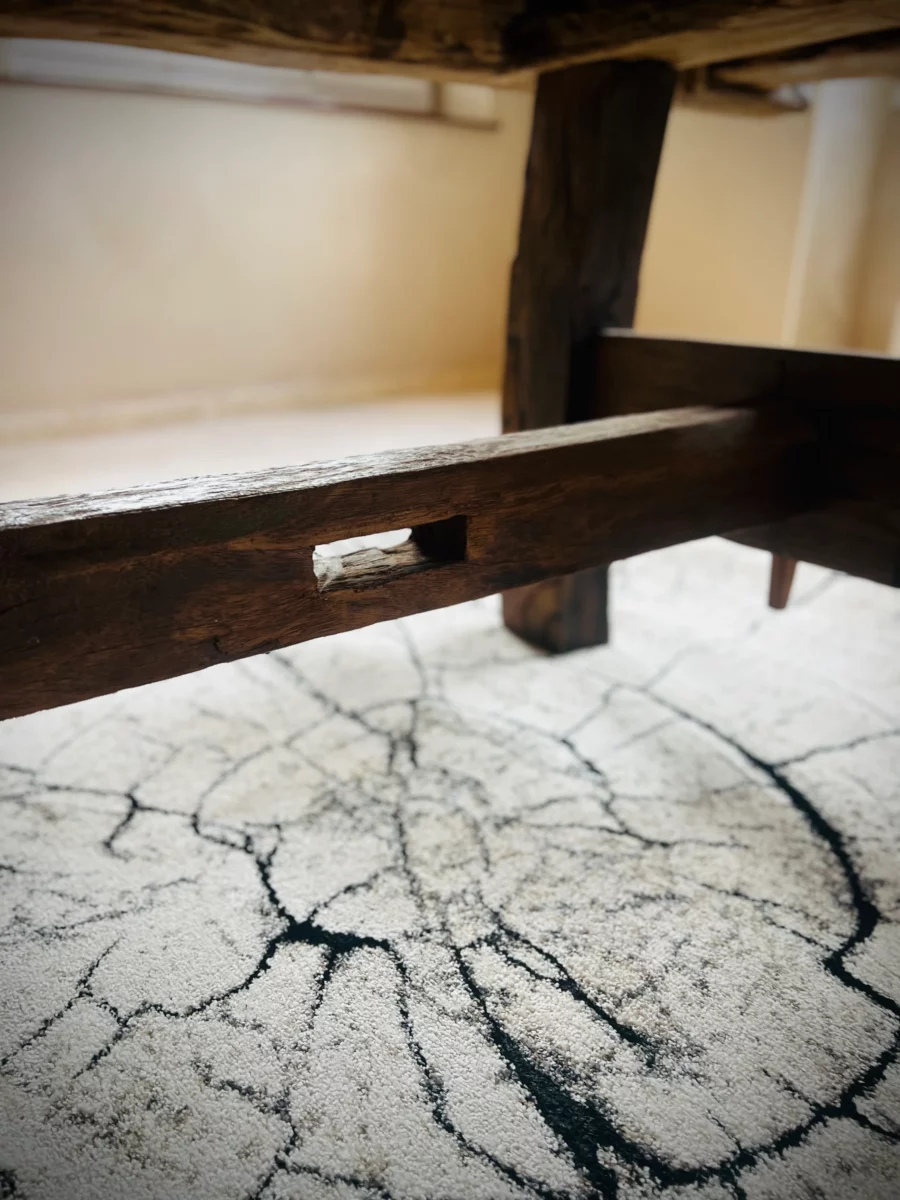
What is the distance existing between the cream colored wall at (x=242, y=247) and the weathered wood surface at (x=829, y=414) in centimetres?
266

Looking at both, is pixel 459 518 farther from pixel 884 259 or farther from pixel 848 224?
pixel 884 259

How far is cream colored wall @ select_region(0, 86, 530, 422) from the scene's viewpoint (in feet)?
10.5

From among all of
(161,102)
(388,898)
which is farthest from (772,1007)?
(161,102)

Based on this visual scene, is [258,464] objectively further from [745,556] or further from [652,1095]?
[652,1095]

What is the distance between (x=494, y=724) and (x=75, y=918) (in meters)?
0.74

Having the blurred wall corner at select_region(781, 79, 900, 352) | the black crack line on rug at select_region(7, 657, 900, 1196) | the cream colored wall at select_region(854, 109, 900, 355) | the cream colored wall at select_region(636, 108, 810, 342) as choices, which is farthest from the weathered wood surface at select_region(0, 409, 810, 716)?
the cream colored wall at select_region(854, 109, 900, 355)

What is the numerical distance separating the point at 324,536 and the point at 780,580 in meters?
1.34

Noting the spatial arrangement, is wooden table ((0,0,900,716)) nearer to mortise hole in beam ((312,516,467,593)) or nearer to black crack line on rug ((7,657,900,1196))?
mortise hole in beam ((312,516,467,593))

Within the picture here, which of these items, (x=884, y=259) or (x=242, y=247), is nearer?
(x=242, y=247)

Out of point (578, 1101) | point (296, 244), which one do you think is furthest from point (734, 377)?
point (296, 244)

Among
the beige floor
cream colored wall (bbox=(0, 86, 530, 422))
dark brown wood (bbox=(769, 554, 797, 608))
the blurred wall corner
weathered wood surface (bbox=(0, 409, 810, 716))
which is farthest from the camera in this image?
the blurred wall corner

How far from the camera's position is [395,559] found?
3.36 feet

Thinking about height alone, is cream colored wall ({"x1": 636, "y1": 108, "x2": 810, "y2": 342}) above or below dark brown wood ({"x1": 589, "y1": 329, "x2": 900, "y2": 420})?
above

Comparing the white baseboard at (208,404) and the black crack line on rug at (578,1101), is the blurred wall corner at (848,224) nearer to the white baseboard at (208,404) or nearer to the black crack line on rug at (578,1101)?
the white baseboard at (208,404)
